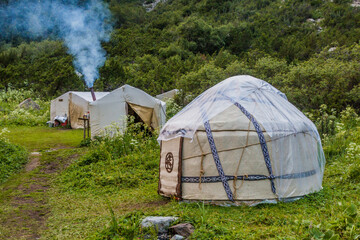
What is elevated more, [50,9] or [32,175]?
[50,9]

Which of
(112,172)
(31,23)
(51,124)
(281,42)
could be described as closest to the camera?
(112,172)

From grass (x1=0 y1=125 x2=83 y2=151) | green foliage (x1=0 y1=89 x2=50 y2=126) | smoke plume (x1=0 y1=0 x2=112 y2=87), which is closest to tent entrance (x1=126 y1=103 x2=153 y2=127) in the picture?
smoke plume (x1=0 y1=0 x2=112 y2=87)

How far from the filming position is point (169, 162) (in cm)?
613

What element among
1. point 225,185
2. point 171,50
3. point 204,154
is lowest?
point 225,185

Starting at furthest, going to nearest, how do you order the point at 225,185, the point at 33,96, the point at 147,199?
1. the point at 33,96
2. the point at 147,199
3. the point at 225,185

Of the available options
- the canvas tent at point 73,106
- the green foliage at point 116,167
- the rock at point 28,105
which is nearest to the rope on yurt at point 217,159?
the green foliage at point 116,167

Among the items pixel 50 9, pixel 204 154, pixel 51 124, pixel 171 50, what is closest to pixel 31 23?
pixel 50 9

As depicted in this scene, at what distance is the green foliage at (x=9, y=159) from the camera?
8.38 m

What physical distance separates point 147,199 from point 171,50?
31.5 m

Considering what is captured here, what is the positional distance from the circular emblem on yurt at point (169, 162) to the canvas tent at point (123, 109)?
5880mm

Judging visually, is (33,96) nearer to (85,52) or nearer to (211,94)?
(85,52)

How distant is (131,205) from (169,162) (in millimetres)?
943

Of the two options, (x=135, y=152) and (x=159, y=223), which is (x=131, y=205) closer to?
(x=159, y=223)

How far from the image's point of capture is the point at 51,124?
60.8ft
